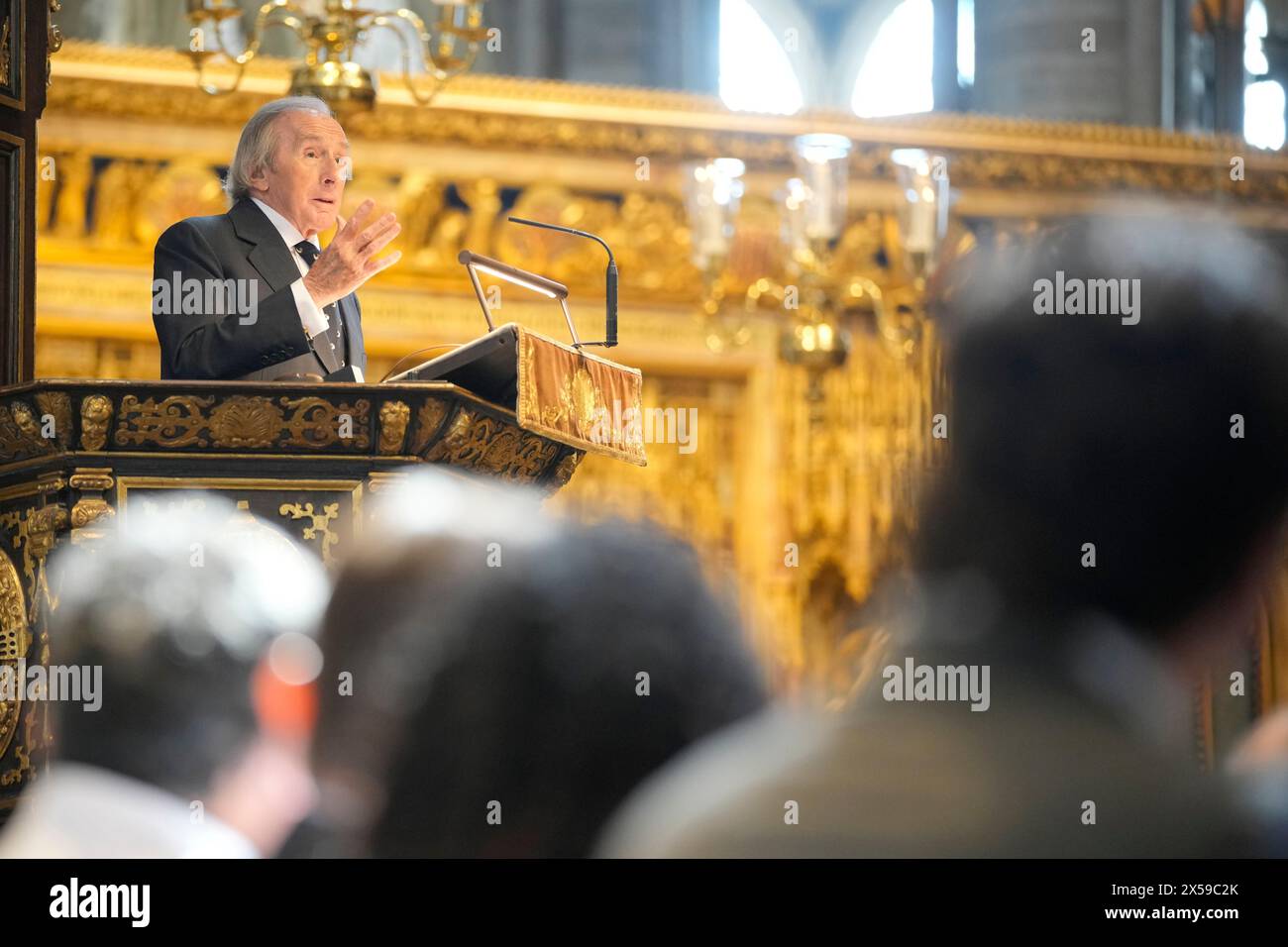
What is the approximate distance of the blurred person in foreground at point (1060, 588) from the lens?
1.59m

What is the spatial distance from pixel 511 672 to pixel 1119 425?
498 mm

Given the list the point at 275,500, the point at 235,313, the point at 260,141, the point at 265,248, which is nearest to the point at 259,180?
the point at 260,141

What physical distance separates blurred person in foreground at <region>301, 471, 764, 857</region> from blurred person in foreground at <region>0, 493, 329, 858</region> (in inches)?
→ 4.8

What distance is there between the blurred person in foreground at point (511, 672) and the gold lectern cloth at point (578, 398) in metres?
2.39

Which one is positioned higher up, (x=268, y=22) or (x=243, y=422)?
(x=268, y=22)

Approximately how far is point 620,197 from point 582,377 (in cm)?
600

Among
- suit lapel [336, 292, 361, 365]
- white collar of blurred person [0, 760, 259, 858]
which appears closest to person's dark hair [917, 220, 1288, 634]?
white collar of blurred person [0, 760, 259, 858]

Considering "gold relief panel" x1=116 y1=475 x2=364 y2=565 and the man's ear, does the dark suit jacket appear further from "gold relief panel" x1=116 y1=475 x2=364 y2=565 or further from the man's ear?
"gold relief panel" x1=116 y1=475 x2=364 y2=565

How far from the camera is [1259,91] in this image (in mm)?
13289

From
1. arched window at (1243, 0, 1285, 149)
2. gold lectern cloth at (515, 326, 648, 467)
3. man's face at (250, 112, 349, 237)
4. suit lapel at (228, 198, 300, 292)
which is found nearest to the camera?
gold lectern cloth at (515, 326, 648, 467)

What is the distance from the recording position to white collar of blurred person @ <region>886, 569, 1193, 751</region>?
1.60 meters

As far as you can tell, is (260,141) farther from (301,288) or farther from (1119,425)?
(1119,425)
